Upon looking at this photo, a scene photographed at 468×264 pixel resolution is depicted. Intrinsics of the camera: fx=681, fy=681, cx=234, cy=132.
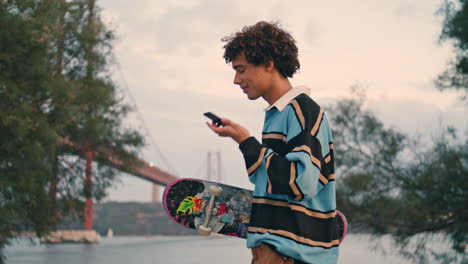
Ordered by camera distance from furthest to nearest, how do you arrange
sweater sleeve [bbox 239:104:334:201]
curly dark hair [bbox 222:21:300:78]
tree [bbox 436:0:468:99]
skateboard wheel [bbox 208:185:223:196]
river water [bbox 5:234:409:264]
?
river water [bbox 5:234:409:264] → tree [bbox 436:0:468:99] → skateboard wheel [bbox 208:185:223:196] → curly dark hair [bbox 222:21:300:78] → sweater sleeve [bbox 239:104:334:201]

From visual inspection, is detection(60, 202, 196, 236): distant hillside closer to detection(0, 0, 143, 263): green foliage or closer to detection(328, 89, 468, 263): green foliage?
detection(0, 0, 143, 263): green foliage

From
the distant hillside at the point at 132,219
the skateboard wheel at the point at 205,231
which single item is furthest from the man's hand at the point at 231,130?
the distant hillside at the point at 132,219

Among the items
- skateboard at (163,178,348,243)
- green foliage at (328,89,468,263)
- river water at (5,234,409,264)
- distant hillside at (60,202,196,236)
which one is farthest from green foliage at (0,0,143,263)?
distant hillside at (60,202,196,236)

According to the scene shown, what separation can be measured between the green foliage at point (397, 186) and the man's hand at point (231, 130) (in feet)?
31.2

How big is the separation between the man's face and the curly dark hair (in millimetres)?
18

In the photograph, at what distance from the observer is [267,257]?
2.03m

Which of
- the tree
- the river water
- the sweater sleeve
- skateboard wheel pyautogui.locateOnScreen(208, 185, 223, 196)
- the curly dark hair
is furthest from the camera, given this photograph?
the river water

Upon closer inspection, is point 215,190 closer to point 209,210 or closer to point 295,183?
point 209,210

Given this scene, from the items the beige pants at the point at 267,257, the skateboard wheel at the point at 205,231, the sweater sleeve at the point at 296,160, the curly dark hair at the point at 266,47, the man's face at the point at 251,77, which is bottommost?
the beige pants at the point at 267,257

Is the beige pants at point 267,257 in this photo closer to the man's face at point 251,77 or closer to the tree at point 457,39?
the man's face at point 251,77

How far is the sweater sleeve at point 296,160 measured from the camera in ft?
6.51

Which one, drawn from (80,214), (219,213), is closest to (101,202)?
(80,214)

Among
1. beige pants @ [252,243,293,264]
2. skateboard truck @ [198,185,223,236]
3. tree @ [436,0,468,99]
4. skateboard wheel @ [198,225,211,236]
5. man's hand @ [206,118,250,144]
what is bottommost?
beige pants @ [252,243,293,264]

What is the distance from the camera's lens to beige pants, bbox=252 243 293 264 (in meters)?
2.02
